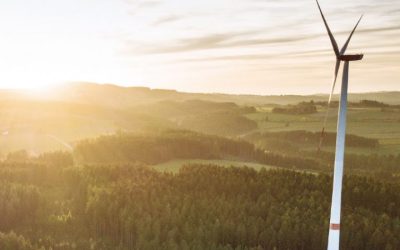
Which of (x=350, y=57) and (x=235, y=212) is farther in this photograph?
(x=235, y=212)

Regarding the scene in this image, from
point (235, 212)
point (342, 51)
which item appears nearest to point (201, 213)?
point (235, 212)

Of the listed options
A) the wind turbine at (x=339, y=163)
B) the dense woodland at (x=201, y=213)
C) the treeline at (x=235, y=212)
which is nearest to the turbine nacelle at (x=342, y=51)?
the wind turbine at (x=339, y=163)

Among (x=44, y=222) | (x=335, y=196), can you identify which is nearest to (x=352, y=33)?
(x=335, y=196)

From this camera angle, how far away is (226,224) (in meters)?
140

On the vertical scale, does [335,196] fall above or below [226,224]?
above

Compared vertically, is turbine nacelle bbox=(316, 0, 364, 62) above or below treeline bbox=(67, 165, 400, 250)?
above

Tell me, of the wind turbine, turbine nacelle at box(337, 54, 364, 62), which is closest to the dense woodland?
the wind turbine

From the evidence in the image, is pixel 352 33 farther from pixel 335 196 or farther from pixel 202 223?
pixel 202 223

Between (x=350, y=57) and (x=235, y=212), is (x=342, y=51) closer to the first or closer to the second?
(x=350, y=57)

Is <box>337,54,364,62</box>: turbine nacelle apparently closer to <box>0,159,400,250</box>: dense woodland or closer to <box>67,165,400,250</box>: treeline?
<box>0,159,400,250</box>: dense woodland

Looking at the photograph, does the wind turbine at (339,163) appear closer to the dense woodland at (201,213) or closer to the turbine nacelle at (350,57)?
the turbine nacelle at (350,57)

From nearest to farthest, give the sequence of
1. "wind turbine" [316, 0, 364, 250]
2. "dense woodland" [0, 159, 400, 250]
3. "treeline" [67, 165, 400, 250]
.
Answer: "wind turbine" [316, 0, 364, 250] → "treeline" [67, 165, 400, 250] → "dense woodland" [0, 159, 400, 250]

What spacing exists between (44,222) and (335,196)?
12642 cm

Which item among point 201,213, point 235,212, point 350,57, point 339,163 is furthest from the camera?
point 235,212
